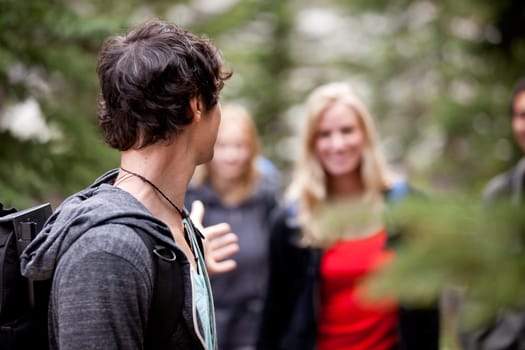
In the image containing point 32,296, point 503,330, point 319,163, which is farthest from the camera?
point 319,163

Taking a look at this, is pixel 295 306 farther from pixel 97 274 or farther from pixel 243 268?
pixel 97 274

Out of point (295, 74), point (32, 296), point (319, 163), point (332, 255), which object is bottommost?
point (332, 255)

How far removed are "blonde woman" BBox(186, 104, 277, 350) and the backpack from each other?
2.94 meters

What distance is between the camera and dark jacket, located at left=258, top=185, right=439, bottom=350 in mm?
3807

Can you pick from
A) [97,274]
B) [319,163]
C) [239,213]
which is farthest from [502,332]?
[97,274]

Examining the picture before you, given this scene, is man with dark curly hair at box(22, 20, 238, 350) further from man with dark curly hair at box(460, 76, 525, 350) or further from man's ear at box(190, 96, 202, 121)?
man with dark curly hair at box(460, 76, 525, 350)

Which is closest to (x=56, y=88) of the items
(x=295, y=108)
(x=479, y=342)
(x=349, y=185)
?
(x=349, y=185)

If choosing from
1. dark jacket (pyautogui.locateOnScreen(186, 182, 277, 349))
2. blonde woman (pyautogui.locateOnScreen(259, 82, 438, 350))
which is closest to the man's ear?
blonde woman (pyautogui.locateOnScreen(259, 82, 438, 350))

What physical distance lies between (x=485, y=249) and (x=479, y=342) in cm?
333

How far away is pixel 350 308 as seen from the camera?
3906mm

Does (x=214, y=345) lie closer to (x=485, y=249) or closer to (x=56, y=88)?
(x=485, y=249)

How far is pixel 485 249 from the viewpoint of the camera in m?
0.91

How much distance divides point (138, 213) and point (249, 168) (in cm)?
387

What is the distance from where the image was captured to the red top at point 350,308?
3.89 meters
